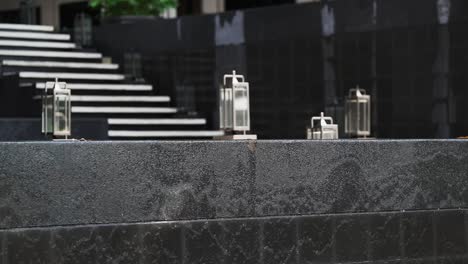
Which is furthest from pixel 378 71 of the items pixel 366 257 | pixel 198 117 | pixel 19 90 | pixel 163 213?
pixel 163 213

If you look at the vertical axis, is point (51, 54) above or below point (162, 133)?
above

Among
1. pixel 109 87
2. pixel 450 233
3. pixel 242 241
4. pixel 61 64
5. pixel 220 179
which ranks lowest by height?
pixel 450 233

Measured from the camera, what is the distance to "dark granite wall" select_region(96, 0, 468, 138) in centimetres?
1777

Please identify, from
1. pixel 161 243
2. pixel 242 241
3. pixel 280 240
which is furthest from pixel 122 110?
pixel 161 243

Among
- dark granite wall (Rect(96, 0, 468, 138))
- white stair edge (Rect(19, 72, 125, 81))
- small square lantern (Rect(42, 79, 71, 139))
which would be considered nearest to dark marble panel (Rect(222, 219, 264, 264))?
small square lantern (Rect(42, 79, 71, 139))

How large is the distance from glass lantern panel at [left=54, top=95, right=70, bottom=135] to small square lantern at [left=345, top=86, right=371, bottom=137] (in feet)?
15.0

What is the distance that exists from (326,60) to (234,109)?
23.3 feet

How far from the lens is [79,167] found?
9.60 meters

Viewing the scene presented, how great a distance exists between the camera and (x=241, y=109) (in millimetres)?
12539

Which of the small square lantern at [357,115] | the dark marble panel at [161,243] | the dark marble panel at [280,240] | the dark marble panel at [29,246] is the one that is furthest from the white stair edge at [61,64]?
the dark marble panel at [29,246]

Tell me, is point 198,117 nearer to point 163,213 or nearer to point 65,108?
point 65,108

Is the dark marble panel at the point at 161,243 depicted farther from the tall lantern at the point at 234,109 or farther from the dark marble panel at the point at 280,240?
the tall lantern at the point at 234,109

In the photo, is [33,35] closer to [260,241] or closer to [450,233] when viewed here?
[450,233]

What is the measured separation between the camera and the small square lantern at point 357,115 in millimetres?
16328
